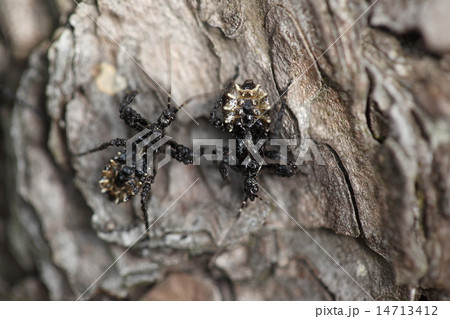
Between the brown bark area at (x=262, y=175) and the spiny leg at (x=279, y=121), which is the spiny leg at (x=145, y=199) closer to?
the brown bark area at (x=262, y=175)

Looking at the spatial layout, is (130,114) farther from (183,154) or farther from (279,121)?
(279,121)

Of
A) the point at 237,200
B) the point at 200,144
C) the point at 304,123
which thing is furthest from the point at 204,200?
the point at 304,123

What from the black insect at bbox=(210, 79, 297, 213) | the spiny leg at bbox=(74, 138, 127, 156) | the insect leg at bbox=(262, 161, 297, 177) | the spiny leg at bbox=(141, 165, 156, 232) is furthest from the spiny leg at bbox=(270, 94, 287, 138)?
the spiny leg at bbox=(74, 138, 127, 156)

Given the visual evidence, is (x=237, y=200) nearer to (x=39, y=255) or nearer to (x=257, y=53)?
(x=257, y=53)

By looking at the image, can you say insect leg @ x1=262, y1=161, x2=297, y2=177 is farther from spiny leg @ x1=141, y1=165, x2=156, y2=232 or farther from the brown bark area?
spiny leg @ x1=141, y1=165, x2=156, y2=232

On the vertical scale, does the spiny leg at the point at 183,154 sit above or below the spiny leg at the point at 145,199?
above

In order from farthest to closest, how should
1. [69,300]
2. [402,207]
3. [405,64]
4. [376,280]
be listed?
[69,300], [376,280], [402,207], [405,64]

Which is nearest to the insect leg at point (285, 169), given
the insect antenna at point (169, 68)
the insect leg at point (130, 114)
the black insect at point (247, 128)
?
the black insect at point (247, 128)
